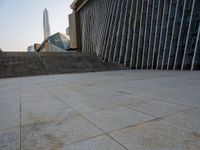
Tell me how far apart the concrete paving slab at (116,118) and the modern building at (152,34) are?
1269 centimetres

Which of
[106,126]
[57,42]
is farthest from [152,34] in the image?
[57,42]

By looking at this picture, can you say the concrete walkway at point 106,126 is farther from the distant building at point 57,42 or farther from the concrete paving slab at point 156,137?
the distant building at point 57,42

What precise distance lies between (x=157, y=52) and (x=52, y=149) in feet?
57.0

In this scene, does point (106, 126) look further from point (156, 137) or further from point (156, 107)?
point (156, 107)

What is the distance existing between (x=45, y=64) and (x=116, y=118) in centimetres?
1657

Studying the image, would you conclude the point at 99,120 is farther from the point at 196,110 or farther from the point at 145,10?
the point at 145,10

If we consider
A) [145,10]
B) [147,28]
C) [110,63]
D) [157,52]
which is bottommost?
[110,63]

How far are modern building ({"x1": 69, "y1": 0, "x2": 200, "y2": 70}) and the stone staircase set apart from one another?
2492mm

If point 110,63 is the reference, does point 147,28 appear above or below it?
above

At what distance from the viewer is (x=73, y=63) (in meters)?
20.0

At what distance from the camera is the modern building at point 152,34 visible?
15102mm

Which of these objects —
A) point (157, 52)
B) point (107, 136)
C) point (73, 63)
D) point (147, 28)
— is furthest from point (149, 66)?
point (107, 136)

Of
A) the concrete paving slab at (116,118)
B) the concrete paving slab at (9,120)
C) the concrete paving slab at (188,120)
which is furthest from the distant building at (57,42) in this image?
the concrete paving slab at (188,120)

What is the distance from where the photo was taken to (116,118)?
3146 millimetres
